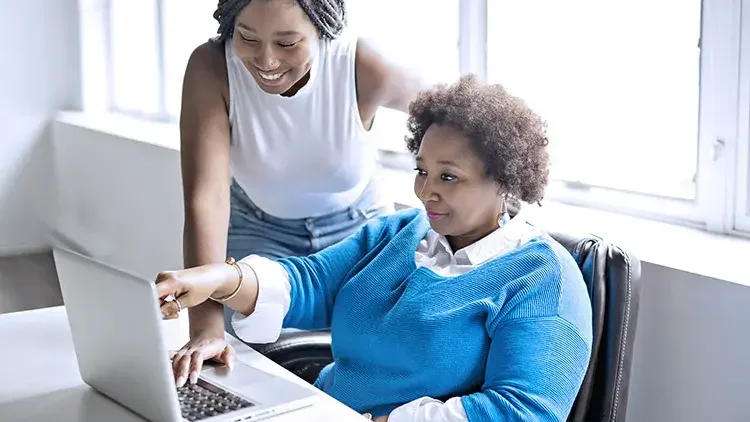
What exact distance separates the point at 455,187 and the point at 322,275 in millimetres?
345

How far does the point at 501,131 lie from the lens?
187 cm

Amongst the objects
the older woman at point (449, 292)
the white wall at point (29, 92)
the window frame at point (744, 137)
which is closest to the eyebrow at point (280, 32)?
the older woman at point (449, 292)

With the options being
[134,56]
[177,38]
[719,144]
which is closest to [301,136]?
[719,144]

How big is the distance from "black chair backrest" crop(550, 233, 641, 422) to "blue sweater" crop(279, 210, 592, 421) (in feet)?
0.19

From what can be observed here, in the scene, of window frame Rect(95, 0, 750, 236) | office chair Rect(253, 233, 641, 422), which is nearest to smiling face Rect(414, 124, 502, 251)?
office chair Rect(253, 233, 641, 422)

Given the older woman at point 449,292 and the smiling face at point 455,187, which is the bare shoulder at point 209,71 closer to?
the older woman at point 449,292

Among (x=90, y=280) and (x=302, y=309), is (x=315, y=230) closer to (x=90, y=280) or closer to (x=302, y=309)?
(x=302, y=309)

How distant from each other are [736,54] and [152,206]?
2987mm

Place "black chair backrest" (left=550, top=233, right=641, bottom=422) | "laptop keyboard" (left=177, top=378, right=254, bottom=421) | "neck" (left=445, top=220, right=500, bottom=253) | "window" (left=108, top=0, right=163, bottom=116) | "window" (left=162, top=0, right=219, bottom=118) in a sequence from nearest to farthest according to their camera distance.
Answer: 1. "laptop keyboard" (left=177, top=378, right=254, bottom=421)
2. "black chair backrest" (left=550, top=233, right=641, bottom=422)
3. "neck" (left=445, top=220, right=500, bottom=253)
4. "window" (left=162, top=0, right=219, bottom=118)
5. "window" (left=108, top=0, right=163, bottom=116)

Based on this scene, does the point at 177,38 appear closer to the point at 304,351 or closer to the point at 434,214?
the point at 304,351

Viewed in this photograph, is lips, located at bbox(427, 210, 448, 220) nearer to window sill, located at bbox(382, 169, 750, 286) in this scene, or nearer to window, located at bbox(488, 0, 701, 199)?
window sill, located at bbox(382, 169, 750, 286)

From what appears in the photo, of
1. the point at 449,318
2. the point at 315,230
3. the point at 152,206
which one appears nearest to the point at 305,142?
the point at 315,230

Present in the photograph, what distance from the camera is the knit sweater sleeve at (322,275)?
204 cm

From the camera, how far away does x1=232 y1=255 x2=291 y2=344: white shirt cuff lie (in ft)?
6.54
